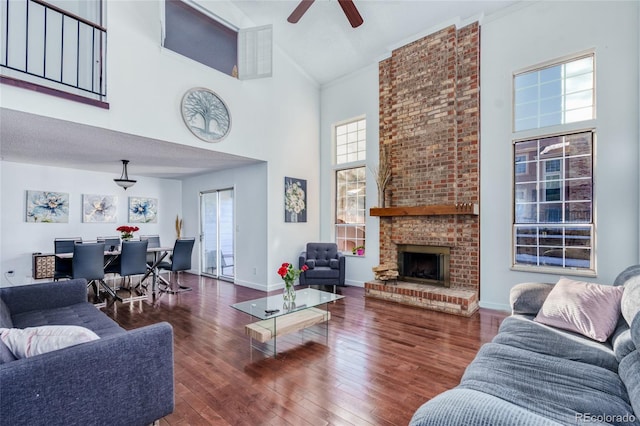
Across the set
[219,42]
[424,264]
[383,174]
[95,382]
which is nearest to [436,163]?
[383,174]

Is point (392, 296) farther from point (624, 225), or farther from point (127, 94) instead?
point (127, 94)

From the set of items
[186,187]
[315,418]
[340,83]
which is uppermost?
[340,83]

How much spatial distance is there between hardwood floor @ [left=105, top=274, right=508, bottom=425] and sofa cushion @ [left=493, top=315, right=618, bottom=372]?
2.03ft

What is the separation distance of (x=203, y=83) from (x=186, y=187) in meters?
3.74

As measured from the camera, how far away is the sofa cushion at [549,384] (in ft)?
4.15

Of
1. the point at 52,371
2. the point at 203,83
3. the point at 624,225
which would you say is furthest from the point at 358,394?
the point at 203,83

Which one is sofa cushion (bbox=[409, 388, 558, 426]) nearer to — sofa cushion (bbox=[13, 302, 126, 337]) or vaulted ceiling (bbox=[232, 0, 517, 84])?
sofa cushion (bbox=[13, 302, 126, 337])

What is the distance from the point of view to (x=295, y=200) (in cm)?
580

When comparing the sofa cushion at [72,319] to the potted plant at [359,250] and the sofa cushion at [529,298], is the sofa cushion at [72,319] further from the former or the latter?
the potted plant at [359,250]

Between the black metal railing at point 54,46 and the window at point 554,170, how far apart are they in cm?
539

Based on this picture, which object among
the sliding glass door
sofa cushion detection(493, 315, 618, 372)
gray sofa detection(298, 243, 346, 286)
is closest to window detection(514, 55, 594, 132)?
sofa cushion detection(493, 315, 618, 372)

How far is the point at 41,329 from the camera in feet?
4.99

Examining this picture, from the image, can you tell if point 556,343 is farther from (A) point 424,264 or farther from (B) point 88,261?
(B) point 88,261

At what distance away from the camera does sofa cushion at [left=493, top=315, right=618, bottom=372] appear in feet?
5.69
